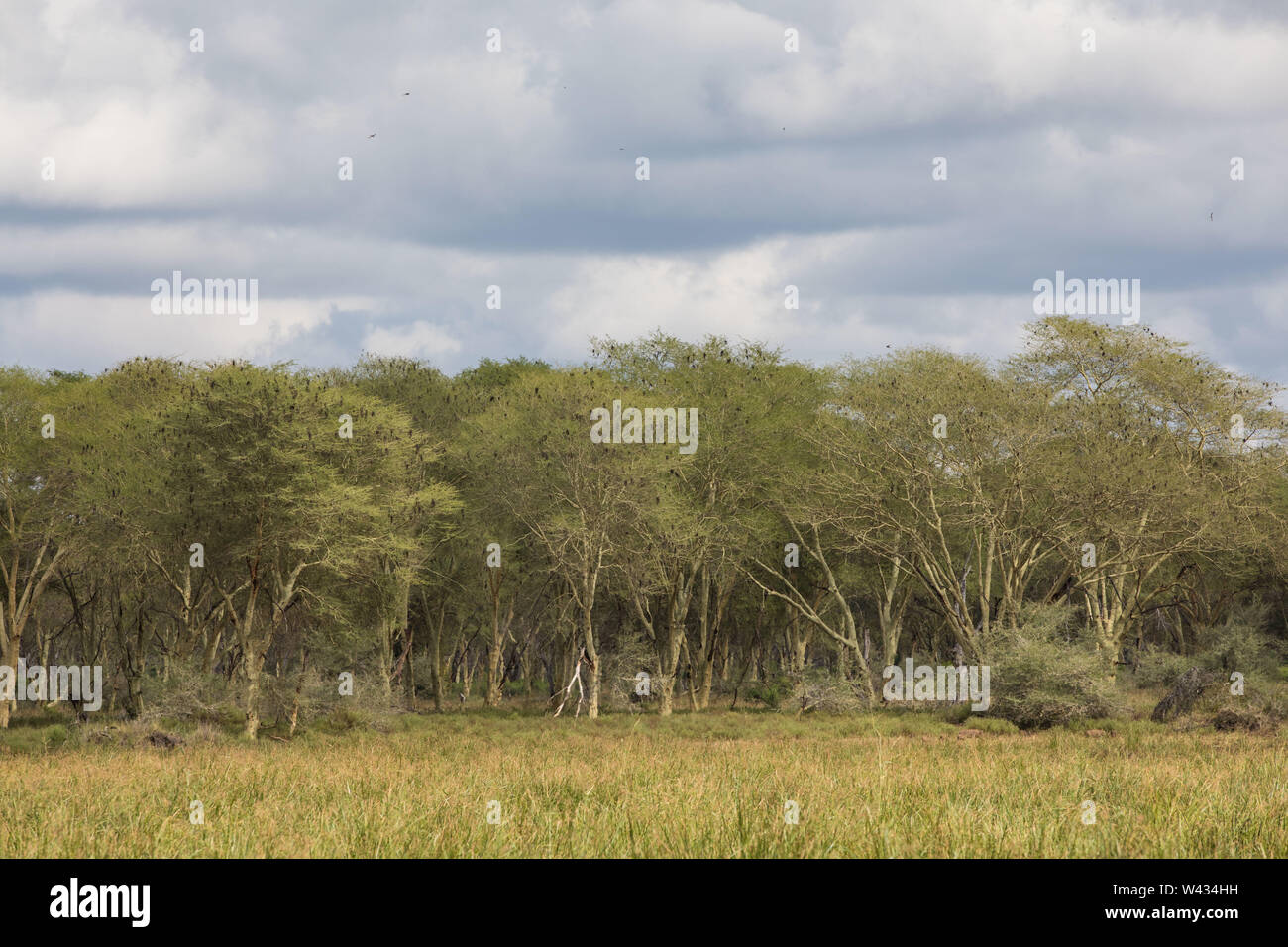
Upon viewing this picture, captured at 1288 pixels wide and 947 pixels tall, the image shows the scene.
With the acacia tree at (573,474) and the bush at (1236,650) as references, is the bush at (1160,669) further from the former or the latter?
the acacia tree at (573,474)

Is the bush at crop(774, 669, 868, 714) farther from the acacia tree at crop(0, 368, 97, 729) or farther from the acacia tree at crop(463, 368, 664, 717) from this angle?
the acacia tree at crop(0, 368, 97, 729)

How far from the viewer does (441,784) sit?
1434 centimetres

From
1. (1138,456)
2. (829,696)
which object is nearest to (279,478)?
(829,696)

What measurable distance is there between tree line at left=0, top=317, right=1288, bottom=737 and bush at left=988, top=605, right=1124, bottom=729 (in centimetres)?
87

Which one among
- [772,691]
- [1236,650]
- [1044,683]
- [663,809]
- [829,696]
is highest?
[663,809]

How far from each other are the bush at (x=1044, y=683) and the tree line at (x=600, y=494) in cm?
87

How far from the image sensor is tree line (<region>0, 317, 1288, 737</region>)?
34.2m

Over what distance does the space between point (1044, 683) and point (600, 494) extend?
15965 mm

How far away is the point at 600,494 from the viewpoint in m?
40.8

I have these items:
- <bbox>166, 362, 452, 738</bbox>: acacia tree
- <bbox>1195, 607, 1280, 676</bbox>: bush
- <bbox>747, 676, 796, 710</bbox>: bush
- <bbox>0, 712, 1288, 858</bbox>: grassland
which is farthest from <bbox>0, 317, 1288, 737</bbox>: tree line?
<bbox>0, 712, 1288, 858</bbox>: grassland

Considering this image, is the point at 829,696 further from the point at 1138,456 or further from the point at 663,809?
the point at 663,809

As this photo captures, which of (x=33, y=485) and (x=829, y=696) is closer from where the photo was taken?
(x=33, y=485)
